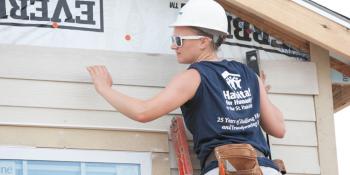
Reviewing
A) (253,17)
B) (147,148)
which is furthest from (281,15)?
(147,148)

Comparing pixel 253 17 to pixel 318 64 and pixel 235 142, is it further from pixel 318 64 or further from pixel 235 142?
pixel 235 142

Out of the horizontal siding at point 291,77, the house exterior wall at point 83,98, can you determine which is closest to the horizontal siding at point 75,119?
the house exterior wall at point 83,98

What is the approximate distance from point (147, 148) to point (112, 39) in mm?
804

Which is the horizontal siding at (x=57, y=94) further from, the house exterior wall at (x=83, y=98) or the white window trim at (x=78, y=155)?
the white window trim at (x=78, y=155)

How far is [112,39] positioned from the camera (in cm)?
682

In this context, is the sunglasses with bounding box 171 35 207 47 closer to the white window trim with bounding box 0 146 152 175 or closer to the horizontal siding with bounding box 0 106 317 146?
the horizontal siding with bounding box 0 106 317 146

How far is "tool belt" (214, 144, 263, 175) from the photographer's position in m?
5.73

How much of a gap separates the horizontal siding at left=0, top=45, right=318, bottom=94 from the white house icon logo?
63 cm

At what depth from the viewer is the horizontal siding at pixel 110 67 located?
6.48m

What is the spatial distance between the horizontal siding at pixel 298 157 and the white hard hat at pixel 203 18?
111 centimetres

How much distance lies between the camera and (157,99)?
6129mm

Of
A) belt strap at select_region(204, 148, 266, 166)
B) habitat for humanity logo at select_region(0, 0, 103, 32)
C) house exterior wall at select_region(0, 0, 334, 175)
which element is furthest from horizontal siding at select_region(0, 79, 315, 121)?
belt strap at select_region(204, 148, 266, 166)

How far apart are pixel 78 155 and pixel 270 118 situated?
1.32 meters

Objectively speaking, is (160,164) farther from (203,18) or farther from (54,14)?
(54,14)
